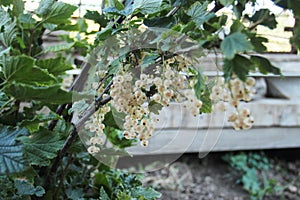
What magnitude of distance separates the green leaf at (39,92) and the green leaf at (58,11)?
0.22 metres

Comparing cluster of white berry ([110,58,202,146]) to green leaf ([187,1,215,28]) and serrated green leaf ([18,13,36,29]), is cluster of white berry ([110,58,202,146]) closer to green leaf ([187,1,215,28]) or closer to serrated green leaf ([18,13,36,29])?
green leaf ([187,1,215,28])

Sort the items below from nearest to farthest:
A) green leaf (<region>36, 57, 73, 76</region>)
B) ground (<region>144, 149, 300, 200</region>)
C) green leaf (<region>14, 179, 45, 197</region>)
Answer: green leaf (<region>14, 179, 45, 197</region>), green leaf (<region>36, 57, 73, 76</region>), ground (<region>144, 149, 300, 200</region>)

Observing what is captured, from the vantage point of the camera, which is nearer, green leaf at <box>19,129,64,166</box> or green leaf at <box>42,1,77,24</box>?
green leaf at <box>19,129,64,166</box>

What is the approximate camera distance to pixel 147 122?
45cm

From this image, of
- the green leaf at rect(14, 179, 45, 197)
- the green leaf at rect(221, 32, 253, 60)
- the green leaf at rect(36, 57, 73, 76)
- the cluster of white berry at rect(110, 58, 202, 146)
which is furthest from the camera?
the green leaf at rect(36, 57, 73, 76)

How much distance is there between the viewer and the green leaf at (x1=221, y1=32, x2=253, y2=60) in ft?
1.03

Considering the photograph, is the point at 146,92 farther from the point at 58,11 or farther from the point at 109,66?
the point at 58,11

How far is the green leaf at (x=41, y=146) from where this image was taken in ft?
1.64

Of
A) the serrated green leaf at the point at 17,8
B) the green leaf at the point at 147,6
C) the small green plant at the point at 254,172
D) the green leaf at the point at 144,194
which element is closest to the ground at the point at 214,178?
the small green plant at the point at 254,172

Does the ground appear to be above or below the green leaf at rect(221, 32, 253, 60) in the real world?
below

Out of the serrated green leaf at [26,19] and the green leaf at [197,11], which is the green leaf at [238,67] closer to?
the green leaf at [197,11]

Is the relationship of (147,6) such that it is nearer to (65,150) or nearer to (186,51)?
(186,51)

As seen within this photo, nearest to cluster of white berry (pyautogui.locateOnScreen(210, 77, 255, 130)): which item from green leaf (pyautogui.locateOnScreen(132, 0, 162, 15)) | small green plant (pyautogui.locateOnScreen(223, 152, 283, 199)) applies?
green leaf (pyautogui.locateOnScreen(132, 0, 162, 15))

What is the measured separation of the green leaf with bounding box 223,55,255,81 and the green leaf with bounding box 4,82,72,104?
0.55ft
